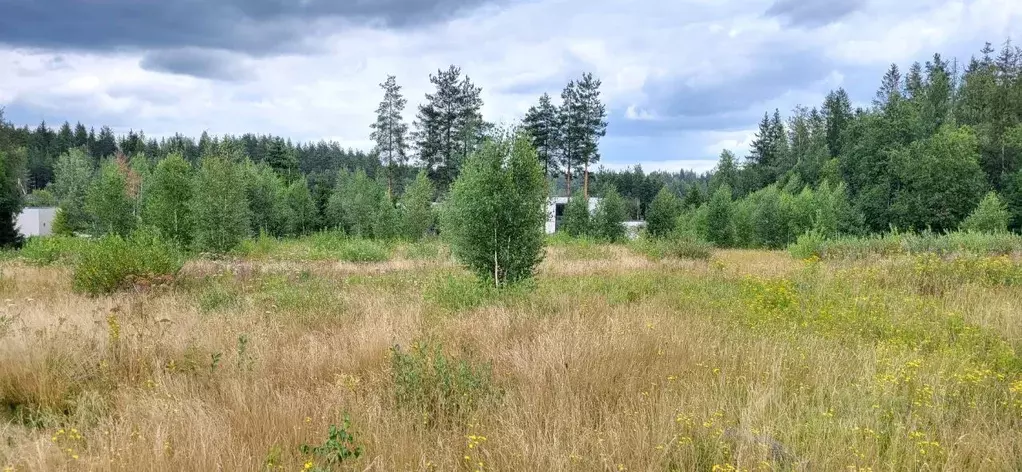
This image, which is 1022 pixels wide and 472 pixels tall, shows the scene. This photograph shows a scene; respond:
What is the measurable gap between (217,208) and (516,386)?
20442 millimetres

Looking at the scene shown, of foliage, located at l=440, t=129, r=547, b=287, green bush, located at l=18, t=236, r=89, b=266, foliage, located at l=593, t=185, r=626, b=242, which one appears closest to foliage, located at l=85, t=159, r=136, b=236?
green bush, located at l=18, t=236, r=89, b=266

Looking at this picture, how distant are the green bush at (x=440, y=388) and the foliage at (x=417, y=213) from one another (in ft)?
95.7

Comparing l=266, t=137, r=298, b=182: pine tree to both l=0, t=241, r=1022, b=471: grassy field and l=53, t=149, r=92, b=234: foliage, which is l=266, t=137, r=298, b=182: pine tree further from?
l=0, t=241, r=1022, b=471: grassy field

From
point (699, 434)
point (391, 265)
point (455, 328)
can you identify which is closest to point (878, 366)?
Result: point (699, 434)

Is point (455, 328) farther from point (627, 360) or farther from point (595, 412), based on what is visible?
point (595, 412)

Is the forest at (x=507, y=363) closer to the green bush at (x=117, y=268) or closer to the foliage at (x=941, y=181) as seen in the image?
the green bush at (x=117, y=268)

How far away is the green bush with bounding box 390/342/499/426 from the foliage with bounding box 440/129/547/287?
5772mm

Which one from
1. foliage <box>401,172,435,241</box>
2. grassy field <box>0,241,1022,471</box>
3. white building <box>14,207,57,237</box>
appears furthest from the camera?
white building <box>14,207,57,237</box>

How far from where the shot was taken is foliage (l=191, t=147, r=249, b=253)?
2128 cm

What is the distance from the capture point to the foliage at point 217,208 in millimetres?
21281

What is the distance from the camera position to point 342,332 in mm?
6457

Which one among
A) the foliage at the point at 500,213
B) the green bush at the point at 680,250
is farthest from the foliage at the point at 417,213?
the foliage at the point at 500,213

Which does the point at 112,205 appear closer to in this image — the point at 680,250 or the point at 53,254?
the point at 53,254

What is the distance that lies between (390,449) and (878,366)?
14.8 ft
